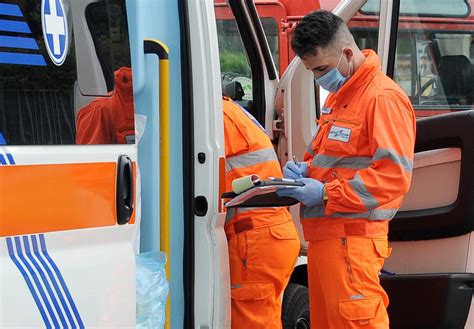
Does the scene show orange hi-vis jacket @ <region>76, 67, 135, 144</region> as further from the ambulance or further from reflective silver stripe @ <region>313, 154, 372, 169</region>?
reflective silver stripe @ <region>313, 154, 372, 169</region>

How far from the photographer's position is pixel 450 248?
A: 3.75 meters

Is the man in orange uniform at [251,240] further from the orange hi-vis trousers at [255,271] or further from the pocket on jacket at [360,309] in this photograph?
the pocket on jacket at [360,309]

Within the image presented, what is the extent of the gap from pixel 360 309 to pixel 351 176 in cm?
51

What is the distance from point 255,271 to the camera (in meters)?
3.38

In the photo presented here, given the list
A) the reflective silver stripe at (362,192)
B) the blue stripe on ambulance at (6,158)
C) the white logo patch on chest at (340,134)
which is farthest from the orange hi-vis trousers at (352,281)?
the blue stripe on ambulance at (6,158)

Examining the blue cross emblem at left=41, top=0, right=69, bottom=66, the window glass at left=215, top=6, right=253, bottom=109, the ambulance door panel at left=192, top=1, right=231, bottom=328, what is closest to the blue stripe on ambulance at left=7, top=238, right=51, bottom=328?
the blue cross emblem at left=41, top=0, right=69, bottom=66

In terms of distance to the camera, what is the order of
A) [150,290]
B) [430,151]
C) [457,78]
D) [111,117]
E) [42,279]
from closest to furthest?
[42,279]
[111,117]
[150,290]
[430,151]
[457,78]

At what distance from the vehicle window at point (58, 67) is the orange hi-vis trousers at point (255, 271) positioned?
3.97 ft

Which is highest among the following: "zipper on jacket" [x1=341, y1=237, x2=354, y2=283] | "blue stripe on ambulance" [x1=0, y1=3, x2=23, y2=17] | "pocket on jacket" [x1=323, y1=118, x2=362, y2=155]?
"blue stripe on ambulance" [x1=0, y1=3, x2=23, y2=17]

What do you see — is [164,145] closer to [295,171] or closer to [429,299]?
[295,171]

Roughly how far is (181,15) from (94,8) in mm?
706

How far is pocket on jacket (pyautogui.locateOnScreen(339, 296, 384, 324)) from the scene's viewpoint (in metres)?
3.02

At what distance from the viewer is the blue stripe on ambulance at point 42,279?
6.00 ft

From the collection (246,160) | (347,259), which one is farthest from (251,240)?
(347,259)
